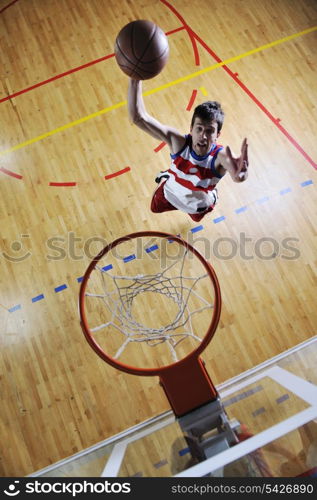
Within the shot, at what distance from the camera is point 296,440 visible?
2.59 m

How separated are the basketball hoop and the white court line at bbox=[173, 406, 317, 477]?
1.09 meters

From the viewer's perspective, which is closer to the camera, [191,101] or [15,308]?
[15,308]

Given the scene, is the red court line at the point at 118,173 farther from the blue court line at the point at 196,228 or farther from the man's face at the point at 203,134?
the man's face at the point at 203,134

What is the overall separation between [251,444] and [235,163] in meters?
1.64

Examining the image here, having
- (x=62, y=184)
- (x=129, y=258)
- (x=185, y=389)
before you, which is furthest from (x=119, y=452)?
(x=62, y=184)

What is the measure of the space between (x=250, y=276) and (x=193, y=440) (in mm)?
1626

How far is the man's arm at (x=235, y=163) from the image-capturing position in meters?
2.41

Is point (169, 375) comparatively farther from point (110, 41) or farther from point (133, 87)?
point (110, 41)

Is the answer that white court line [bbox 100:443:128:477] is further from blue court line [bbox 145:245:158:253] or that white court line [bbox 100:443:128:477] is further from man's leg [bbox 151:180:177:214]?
man's leg [bbox 151:180:177:214]

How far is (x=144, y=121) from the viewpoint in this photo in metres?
2.89

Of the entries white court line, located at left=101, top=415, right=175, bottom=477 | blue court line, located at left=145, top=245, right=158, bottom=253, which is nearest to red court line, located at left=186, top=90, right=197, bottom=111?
blue court line, located at left=145, top=245, right=158, bottom=253

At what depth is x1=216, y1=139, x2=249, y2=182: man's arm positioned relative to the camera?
241cm

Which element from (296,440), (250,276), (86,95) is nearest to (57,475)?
(296,440)

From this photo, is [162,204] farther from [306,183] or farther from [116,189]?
[306,183]
